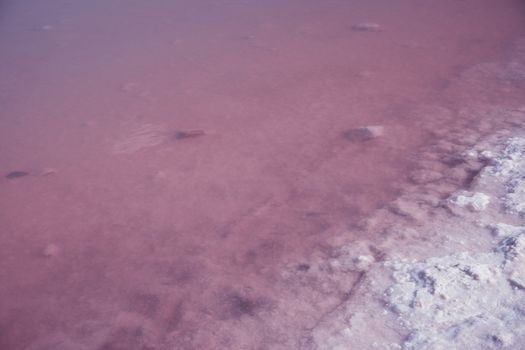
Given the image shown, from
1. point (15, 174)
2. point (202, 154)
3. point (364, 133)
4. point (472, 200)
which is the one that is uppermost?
point (472, 200)

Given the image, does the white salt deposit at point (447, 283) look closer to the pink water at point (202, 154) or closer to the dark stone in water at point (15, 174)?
the pink water at point (202, 154)

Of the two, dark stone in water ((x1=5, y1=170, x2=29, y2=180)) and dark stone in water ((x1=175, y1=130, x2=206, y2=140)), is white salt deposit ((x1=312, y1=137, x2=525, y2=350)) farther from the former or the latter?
dark stone in water ((x1=5, y1=170, x2=29, y2=180))

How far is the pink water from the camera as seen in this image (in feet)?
7.92

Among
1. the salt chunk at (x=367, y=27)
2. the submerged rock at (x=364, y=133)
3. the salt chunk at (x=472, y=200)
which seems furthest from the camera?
the salt chunk at (x=367, y=27)

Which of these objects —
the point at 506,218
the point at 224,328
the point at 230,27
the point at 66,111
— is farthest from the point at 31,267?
the point at 230,27

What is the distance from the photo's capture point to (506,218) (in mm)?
2271

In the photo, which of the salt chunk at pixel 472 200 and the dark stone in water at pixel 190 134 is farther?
the dark stone in water at pixel 190 134

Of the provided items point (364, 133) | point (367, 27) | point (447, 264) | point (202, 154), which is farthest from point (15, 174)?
point (367, 27)

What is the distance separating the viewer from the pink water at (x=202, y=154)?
95.0 inches

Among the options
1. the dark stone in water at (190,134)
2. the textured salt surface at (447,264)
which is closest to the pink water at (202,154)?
the dark stone in water at (190,134)

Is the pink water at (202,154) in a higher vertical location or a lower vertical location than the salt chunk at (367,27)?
lower

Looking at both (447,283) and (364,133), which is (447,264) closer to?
(447,283)

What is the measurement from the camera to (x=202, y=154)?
11.9 feet

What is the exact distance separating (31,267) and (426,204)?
238 centimetres
